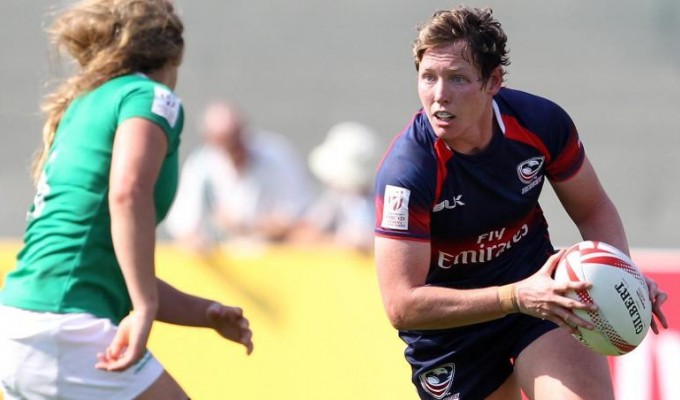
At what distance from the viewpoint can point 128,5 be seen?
4164 mm

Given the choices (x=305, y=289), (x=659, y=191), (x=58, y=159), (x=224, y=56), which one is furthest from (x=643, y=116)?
(x=58, y=159)

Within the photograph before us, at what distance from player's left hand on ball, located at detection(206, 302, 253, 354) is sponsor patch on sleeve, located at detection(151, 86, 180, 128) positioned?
2.54ft

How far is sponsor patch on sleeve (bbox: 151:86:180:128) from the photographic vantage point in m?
3.84

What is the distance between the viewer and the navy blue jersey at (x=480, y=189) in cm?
414

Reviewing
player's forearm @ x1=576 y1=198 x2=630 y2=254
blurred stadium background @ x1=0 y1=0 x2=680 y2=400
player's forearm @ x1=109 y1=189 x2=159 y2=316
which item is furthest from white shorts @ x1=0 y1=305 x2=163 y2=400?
blurred stadium background @ x1=0 y1=0 x2=680 y2=400

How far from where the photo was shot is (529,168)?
4.33 meters

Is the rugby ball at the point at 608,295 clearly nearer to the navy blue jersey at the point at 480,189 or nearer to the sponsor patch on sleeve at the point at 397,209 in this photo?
the navy blue jersey at the point at 480,189

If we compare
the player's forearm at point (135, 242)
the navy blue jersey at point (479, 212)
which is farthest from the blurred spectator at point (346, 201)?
the player's forearm at point (135, 242)

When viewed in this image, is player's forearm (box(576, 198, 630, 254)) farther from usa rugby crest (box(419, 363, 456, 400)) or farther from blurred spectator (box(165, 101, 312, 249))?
blurred spectator (box(165, 101, 312, 249))

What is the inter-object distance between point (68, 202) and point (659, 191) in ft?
32.0

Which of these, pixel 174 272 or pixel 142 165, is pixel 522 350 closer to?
pixel 142 165

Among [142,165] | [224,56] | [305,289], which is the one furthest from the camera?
[224,56]

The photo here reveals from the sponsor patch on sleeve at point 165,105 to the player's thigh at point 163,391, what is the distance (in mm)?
860

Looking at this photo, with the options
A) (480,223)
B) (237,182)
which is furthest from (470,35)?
(237,182)
